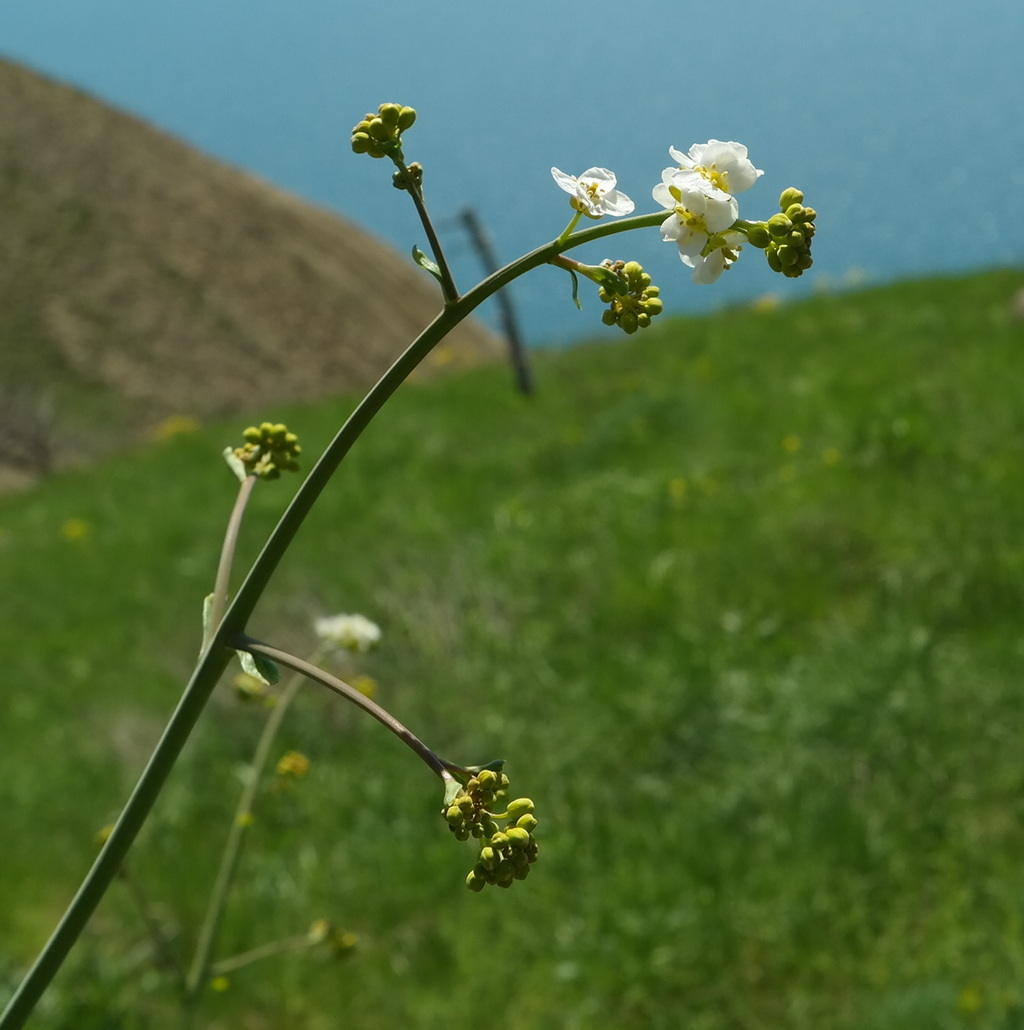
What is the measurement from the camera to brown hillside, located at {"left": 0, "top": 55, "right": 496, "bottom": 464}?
31391 millimetres

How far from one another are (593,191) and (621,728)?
4.25 meters

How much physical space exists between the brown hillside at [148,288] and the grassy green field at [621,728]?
74.1ft

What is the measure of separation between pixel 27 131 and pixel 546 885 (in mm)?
37164

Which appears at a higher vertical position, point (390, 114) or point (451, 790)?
point (390, 114)

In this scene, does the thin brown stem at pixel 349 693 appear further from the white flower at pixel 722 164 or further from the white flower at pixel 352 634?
the white flower at pixel 352 634

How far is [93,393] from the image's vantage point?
3108cm

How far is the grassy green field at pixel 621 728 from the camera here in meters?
3.96

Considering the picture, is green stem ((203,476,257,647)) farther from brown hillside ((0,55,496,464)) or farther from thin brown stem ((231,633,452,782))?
brown hillside ((0,55,496,464))

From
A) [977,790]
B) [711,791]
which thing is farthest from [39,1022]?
[977,790]

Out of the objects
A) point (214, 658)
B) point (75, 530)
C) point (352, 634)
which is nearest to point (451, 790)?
point (214, 658)

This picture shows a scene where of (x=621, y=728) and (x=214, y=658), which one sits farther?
(x=621, y=728)

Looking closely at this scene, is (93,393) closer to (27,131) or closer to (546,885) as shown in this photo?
(27,131)

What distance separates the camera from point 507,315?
11.2m

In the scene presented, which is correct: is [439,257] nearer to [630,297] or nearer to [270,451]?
[630,297]
